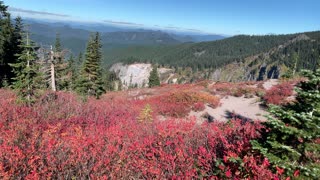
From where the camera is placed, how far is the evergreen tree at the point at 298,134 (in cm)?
502

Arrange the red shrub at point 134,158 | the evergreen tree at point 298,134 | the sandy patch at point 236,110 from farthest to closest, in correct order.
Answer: the sandy patch at point 236,110, the red shrub at point 134,158, the evergreen tree at point 298,134

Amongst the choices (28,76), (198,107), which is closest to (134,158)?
(28,76)

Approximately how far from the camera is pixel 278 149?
532 centimetres

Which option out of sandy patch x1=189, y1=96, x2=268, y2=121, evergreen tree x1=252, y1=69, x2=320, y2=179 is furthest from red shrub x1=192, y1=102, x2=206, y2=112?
evergreen tree x1=252, y1=69, x2=320, y2=179

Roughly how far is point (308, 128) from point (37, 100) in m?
15.6

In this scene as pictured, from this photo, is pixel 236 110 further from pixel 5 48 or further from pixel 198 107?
pixel 5 48

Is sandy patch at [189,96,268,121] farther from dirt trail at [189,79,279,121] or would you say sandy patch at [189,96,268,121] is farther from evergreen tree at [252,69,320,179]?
evergreen tree at [252,69,320,179]

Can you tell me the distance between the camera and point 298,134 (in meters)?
5.01

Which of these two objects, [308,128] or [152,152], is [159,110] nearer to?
[152,152]

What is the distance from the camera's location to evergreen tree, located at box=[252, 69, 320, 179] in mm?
5016

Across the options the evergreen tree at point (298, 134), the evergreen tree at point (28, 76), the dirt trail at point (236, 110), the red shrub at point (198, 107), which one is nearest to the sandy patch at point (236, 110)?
the dirt trail at point (236, 110)

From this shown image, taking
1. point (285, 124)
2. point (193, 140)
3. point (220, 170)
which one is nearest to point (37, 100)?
point (193, 140)

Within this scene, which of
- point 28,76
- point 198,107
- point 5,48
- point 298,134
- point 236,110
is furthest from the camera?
point 5,48

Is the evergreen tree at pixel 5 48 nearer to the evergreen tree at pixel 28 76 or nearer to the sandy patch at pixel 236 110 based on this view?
the evergreen tree at pixel 28 76
